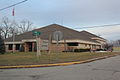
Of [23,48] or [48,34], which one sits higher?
[48,34]

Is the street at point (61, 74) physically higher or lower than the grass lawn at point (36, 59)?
lower

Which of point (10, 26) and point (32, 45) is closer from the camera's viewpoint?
point (32, 45)

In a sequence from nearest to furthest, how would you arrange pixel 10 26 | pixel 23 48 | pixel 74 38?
1. pixel 74 38
2. pixel 23 48
3. pixel 10 26

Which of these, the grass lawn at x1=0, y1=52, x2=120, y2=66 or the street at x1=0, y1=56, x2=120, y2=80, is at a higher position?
the grass lawn at x1=0, y1=52, x2=120, y2=66

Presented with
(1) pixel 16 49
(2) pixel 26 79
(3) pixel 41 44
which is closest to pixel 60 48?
(1) pixel 16 49

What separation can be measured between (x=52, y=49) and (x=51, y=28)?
25.9 ft

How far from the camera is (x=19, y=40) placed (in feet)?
148

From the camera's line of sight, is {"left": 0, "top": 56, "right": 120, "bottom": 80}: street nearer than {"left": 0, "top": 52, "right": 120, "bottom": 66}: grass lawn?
Yes

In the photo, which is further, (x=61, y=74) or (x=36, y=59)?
(x=36, y=59)

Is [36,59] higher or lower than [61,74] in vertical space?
higher

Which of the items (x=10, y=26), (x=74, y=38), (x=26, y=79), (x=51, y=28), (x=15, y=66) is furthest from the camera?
(x=10, y=26)

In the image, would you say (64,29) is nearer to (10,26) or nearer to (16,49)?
(16,49)

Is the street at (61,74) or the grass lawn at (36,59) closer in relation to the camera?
the street at (61,74)

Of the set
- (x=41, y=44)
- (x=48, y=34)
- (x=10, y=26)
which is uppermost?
(x=10, y=26)
